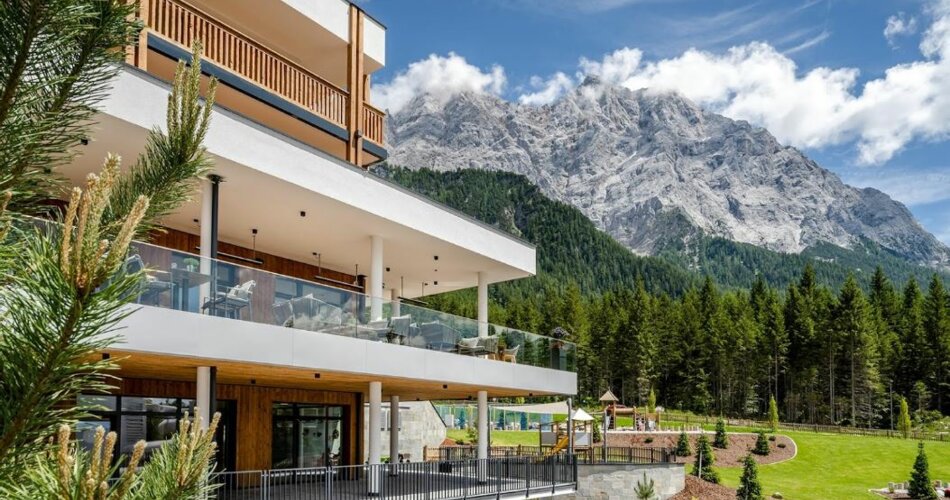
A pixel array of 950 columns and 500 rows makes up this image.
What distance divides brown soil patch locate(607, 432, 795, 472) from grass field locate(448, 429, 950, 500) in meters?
0.81

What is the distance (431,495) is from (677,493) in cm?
1578

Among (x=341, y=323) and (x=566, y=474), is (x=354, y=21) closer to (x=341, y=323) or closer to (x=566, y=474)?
(x=341, y=323)

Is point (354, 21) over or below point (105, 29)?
over

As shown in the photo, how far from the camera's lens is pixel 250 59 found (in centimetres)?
1778

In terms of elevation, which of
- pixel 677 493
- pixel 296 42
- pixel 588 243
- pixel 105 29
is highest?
pixel 588 243

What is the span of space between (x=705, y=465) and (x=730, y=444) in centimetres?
808

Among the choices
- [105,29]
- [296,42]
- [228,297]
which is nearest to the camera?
[105,29]

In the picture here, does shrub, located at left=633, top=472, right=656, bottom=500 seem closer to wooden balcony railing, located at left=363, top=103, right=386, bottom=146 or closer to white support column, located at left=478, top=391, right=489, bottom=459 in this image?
white support column, located at left=478, top=391, right=489, bottom=459

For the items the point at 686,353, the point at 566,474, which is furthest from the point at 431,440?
the point at 686,353

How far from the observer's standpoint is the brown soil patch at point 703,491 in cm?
3131

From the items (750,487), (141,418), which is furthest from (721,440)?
(141,418)

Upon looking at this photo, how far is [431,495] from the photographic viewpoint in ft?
59.4

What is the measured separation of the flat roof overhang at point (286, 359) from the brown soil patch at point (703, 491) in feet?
37.2

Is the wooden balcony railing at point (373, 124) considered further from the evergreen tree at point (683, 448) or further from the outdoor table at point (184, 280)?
the evergreen tree at point (683, 448)
